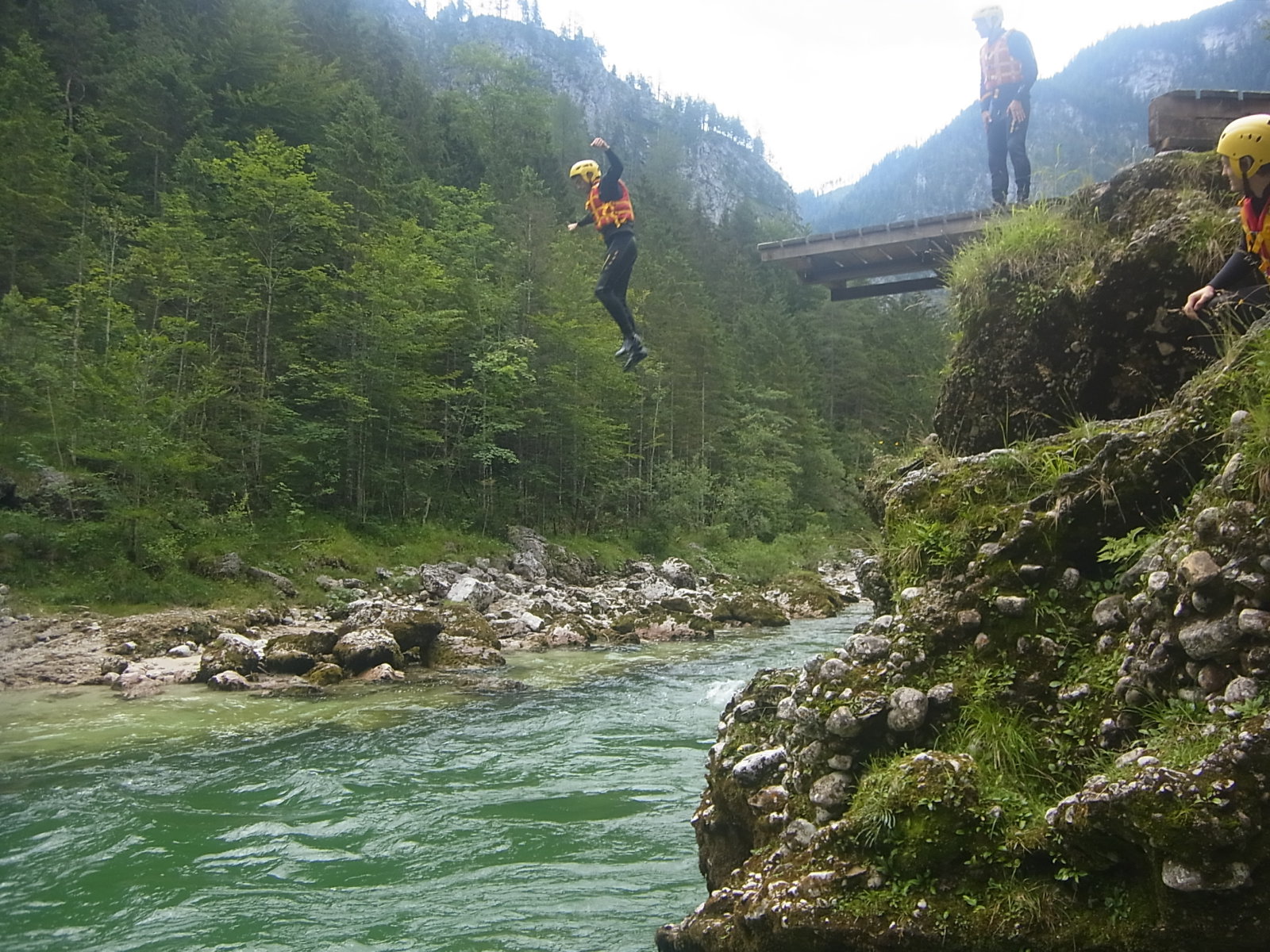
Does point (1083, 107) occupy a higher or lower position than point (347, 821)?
higher

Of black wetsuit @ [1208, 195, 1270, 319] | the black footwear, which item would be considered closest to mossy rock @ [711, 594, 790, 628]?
the black footwear

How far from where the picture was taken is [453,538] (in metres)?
25.2

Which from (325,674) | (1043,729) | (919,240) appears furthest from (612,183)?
(325,674)

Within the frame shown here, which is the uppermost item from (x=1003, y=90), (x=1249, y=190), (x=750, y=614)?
(x=1003, y=90)

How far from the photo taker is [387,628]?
13.9 metres

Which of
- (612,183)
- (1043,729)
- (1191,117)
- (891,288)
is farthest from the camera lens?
(891,288)

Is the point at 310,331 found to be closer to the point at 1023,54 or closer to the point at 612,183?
the point at 612,183

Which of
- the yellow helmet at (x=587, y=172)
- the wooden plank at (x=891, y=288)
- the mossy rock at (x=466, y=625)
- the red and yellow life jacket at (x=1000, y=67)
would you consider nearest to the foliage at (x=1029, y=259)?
the wooden plank at (x=891, y=288)

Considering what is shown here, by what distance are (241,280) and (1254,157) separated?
26301 mm

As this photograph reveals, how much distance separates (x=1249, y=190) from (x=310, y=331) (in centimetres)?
2582

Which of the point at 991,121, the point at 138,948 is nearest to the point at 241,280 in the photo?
the point at 991,121

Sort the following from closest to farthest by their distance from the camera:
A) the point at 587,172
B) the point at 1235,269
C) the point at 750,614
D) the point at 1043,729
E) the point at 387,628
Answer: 1. the point at 1043,729
2. the point at 1235,269
3. the point at 587,172
4. the point at 387,628
5. the point at 750,614

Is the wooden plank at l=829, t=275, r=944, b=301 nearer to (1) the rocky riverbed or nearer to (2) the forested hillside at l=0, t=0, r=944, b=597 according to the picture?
(2) the forested hillside at l=0, t=0, r=944, b=597

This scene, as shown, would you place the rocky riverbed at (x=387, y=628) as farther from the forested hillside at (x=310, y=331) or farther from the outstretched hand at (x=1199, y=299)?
the outstretched hand at (x=1199, y=299)
